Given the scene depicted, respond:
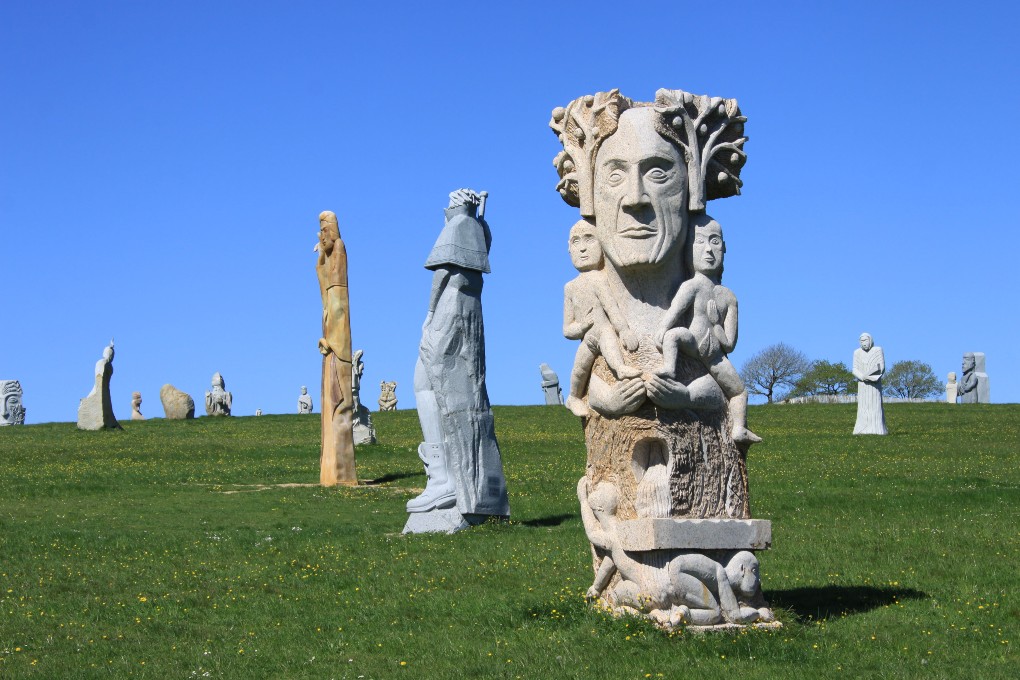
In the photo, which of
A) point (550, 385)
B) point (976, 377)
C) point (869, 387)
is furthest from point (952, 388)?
point (869, 387)

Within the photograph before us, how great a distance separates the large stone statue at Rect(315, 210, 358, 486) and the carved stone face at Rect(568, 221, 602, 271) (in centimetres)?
1326

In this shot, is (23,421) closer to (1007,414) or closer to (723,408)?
(1007,414)

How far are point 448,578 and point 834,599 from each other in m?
3.97

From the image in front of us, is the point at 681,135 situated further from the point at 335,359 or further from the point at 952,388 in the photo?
the point at 952,388

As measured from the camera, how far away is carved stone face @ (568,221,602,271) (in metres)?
10.6

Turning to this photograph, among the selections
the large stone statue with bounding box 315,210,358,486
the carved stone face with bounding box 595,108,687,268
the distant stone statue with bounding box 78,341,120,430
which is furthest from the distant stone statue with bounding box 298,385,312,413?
the carved stone face with bounding box 595,108,687,268

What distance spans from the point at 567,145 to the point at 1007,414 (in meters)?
32.4

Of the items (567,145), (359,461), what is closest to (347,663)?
(567,145)

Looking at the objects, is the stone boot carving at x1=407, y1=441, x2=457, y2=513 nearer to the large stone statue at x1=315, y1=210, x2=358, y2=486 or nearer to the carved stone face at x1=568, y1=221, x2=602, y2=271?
→ the large stone statue at x1=315, y1=210, x2=358, y2=486

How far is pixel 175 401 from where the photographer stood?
48000 mm

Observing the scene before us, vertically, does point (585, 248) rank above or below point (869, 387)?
above

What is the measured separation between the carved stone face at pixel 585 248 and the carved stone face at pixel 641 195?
0.23m

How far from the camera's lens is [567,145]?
10781 mm

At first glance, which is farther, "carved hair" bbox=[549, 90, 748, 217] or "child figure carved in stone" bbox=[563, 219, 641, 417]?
"carved hair" bbox=[549, 90, 748, 217]
